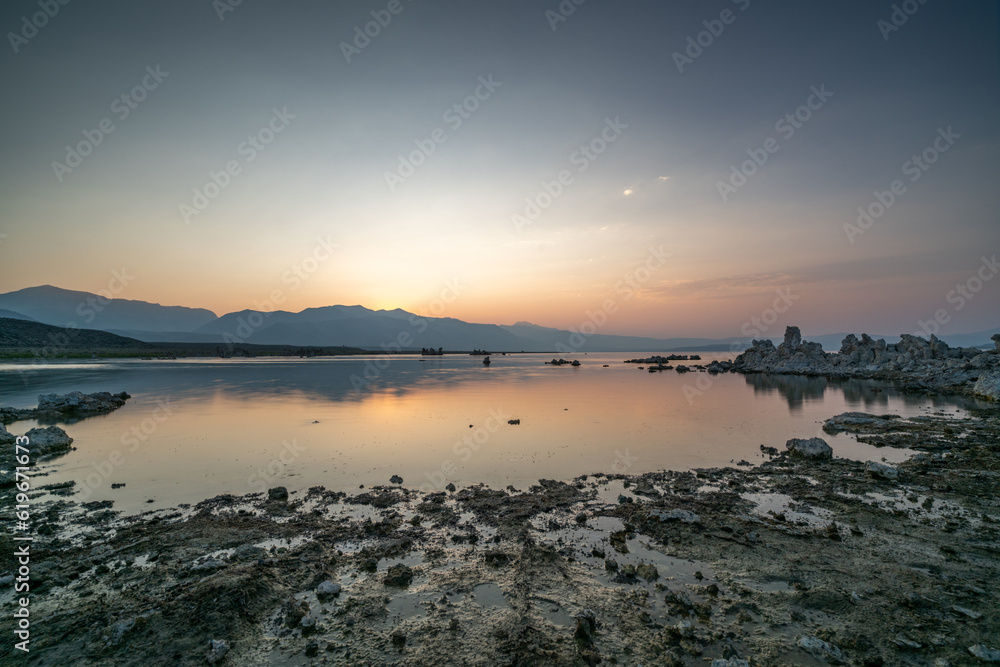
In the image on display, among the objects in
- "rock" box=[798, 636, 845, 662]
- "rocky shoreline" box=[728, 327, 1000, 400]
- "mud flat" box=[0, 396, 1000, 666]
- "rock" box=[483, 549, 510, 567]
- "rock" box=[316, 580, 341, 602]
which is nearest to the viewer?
"rock" box=[798, 636, 845, 662]

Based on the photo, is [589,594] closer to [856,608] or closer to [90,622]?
[856,608]

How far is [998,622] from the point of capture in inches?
233

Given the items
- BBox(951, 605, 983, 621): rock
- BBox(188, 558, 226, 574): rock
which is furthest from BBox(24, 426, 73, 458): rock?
BBox(951, 605, 983, 621): rock

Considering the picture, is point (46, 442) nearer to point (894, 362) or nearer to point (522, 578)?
point (522, 578)

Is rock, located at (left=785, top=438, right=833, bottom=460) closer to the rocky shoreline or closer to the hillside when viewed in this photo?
the rocky shoreline

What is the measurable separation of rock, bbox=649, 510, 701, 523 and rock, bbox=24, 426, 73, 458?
22868 millimetres

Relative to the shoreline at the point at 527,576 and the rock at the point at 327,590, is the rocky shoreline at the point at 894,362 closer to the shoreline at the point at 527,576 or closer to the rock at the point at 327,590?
the shoreline at the point at 527,576

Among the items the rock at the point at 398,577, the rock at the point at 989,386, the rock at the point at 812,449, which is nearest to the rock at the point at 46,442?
the rock at the point at 398,577

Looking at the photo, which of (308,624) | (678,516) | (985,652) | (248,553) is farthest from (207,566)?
(985,652)

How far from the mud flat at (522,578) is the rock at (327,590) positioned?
0.05 m

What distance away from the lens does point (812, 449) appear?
15695 millimetres

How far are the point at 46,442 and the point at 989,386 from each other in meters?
60.7

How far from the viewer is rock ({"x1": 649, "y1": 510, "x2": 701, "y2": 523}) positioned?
31.1 ft

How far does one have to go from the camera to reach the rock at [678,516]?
948 cm
